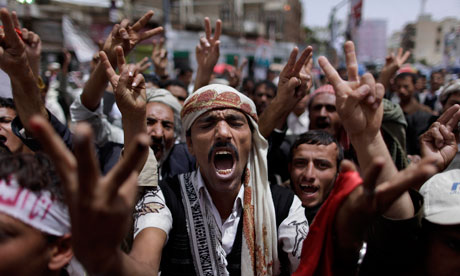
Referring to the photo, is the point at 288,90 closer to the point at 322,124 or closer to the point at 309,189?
the point at 309,189

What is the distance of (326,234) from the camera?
4.45ft

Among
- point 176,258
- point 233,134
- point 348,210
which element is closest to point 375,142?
point 348,210

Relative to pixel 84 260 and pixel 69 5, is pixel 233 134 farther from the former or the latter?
pixel 69 5

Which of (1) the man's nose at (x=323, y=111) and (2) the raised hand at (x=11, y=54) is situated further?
(1) the man's nose at (x=323, y=111)

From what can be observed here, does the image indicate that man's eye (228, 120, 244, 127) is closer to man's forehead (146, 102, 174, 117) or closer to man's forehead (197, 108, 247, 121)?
man's forehead (197, 108, 247, 121)

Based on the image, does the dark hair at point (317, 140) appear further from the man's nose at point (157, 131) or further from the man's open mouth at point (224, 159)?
the man's nose at point (157, 131)

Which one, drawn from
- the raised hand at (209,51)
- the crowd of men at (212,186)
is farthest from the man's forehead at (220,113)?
the raised hand at (209,51)

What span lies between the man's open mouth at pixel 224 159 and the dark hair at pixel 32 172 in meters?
0.90

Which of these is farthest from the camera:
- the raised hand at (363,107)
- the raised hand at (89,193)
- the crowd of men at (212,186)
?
the raised hand at (363,107)

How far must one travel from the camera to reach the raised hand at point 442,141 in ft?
5.92

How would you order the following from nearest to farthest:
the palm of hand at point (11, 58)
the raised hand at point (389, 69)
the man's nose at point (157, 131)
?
the palm of hand at point (11, 58)
the man's nose at point (157, 131)
the raised hand at point (389, 69)

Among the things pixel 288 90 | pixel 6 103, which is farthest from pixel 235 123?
pixel 6 103

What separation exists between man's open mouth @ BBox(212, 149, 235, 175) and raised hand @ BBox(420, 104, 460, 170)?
1.01 metres

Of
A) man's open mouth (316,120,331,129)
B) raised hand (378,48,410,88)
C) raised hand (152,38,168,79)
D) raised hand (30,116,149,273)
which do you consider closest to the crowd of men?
raised hand (30,116,149,273)
